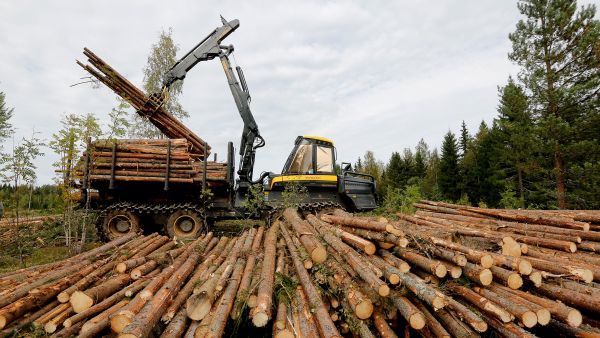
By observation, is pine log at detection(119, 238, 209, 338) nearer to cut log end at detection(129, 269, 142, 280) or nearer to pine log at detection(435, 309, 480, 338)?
cut log end at detection(129, 269, 142, 280)

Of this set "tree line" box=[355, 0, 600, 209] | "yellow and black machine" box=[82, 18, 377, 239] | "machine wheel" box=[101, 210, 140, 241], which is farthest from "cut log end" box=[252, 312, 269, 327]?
"tree line" box=[355, 0, 600, 209]

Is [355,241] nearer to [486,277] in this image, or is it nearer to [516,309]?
[486,277]

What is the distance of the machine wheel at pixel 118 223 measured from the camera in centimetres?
916

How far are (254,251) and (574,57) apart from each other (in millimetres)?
17832

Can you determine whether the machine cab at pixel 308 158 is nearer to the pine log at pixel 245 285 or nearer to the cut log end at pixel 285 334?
the pine log at pixel 245 285

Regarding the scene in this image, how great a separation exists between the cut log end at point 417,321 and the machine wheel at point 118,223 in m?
8.57

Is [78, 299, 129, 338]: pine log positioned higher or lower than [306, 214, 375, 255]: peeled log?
lower

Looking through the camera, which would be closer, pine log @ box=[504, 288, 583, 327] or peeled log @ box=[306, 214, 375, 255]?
pine log @ box=[504, 288, 583, 327]

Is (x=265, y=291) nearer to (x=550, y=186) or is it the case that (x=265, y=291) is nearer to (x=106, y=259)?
(x=106, y=259)

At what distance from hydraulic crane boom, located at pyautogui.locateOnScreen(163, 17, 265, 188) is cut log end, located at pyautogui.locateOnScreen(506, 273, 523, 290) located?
27.8ft

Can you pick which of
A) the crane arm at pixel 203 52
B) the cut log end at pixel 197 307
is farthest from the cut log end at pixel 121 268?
the crane arm at pixel 203 52

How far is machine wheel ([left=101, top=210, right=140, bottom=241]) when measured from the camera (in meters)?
9.16

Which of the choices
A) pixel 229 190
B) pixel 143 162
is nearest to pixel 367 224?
pixel 229 190

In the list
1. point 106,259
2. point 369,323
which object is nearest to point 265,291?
point 369,323
